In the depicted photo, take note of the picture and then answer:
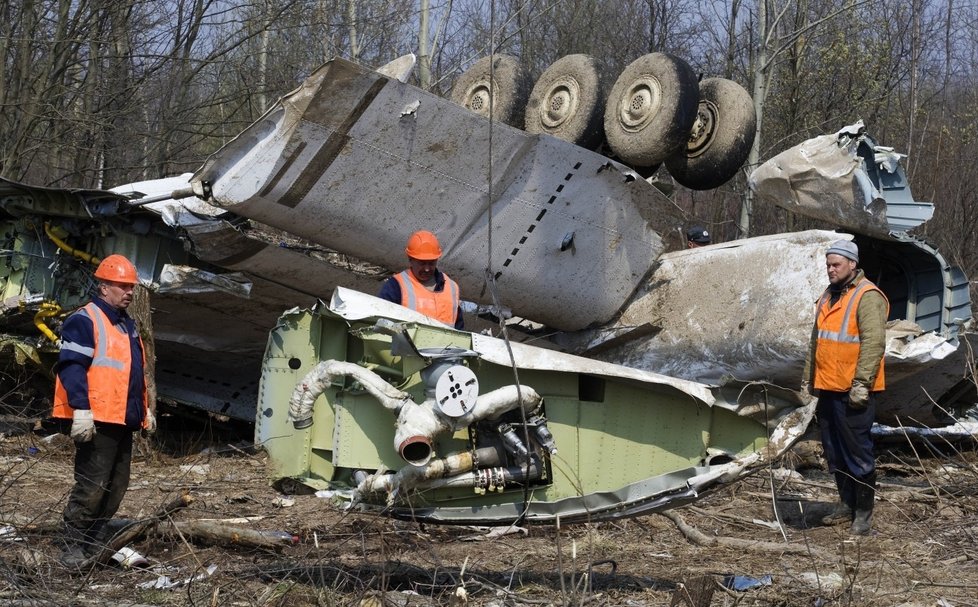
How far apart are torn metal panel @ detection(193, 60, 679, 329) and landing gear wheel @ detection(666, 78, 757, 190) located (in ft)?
2.21

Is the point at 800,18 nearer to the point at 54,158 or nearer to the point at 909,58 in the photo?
the point at 909,58

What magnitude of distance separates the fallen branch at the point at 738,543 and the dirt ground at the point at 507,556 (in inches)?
0.4

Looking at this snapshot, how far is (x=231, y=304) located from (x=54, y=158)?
7.36m

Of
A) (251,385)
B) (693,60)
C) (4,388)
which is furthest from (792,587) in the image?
(693,60)

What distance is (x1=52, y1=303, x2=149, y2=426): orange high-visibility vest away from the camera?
5.00 meters

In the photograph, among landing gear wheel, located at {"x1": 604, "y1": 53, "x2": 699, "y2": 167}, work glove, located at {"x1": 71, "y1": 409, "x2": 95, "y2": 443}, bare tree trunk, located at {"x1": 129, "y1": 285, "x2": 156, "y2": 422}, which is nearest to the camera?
work glove, located at {"x1": 71, "y1": 409, "x2": 95, "y2": 443}

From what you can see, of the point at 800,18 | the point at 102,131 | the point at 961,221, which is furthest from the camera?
the point at 800,18

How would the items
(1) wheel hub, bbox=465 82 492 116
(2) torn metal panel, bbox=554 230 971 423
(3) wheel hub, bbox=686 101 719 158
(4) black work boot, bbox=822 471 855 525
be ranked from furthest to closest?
1. (1) wheel hub, bbox=465 82 492 116
2. (3) wheel hub, bbox=686 101 719 158
3. (2) torn metal panel, bbox=554 230 971 423
4. (4) black work boot, bbox=822 471 855 525

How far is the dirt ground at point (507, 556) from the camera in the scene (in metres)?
4.32

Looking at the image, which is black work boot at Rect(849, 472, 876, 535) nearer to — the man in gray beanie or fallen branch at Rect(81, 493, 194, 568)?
the man in gray beanie

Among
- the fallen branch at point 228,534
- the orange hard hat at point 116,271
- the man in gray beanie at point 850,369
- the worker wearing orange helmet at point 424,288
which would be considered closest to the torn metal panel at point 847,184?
the man in gray beanie at point 850,369

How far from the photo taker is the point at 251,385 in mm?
8664

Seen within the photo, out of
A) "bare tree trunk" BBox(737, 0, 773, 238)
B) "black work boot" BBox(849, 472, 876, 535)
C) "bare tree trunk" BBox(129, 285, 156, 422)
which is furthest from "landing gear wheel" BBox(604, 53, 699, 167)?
"bare tree trunk" BBox(737, 0, 773, 238)

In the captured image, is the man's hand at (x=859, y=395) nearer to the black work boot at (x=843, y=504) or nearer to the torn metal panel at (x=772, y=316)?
the black work boot at (x=843, y=504)
